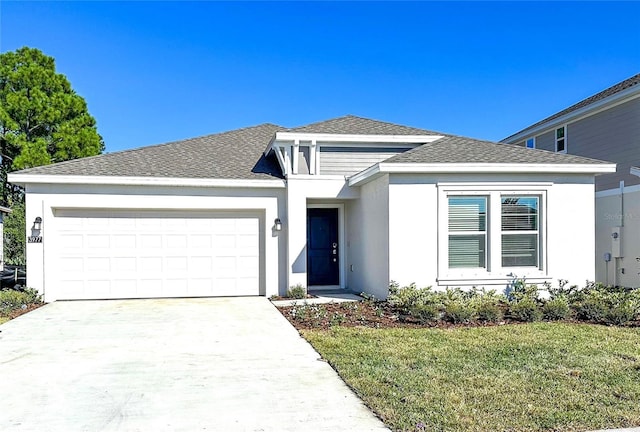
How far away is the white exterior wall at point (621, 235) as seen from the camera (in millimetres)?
11922

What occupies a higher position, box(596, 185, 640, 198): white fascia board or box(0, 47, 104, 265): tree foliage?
box(0, 47, 104, 265): tree foliage

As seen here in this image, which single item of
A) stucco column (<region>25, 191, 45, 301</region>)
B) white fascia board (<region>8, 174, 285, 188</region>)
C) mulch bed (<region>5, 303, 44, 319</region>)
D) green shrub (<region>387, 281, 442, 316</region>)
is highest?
white fascia board (<region>8, 174, 285, 188</region>)

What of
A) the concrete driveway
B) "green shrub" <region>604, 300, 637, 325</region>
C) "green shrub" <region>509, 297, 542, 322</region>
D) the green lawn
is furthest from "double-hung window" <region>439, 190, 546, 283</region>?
the concrete driveway

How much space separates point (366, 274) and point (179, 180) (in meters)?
5.06

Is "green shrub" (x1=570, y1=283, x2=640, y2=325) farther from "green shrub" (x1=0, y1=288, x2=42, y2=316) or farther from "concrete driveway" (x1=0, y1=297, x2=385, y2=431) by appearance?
"green shrub" (x1=0, y1=288, x2=42, y2=316)

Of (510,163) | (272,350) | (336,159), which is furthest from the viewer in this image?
(336,159)

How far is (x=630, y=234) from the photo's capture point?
12094 millimetres

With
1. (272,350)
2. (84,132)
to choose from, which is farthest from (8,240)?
(272,350)

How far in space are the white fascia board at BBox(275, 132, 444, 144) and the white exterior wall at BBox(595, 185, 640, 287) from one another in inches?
195

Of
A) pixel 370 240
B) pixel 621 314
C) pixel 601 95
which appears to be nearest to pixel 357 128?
pixel 370 240

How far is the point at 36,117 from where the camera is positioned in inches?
853

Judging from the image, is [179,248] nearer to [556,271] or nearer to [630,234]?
[556,271]

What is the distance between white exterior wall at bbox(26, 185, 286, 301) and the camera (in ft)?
36.1

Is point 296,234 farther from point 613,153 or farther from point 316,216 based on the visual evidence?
point 613,153
